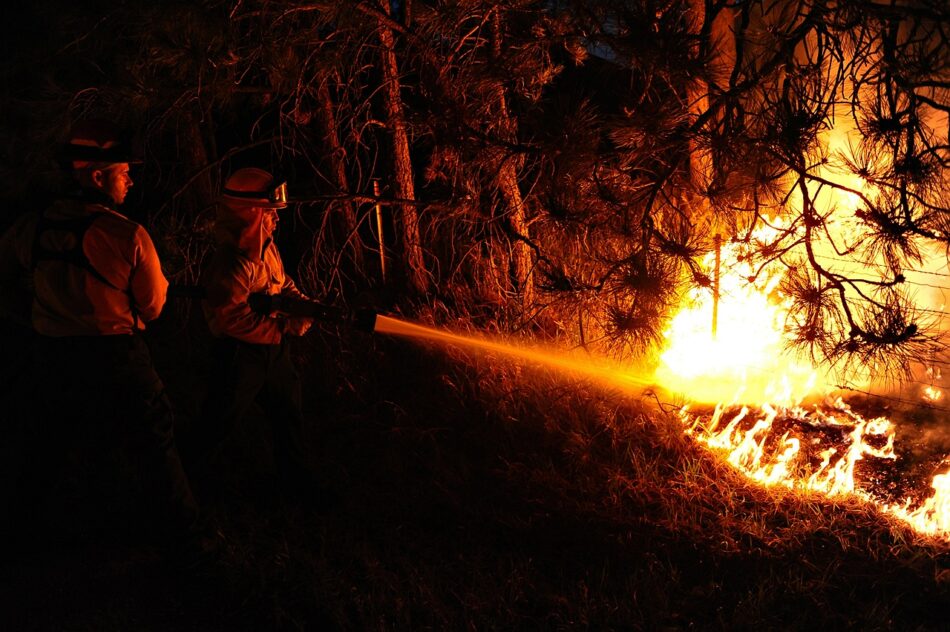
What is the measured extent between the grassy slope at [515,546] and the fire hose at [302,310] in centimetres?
118

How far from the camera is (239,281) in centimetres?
392

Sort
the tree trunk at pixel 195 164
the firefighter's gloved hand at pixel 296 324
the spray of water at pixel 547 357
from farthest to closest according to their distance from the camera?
1. the tree trunk at pixel 195 164
2. the spray of water at pixel 547 357
3. the firefighter's gloved hand at pixel 296 324

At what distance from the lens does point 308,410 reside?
5602 millimetres

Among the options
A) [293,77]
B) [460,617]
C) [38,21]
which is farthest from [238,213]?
[38,21]

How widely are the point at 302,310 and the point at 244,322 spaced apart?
1.05 ft

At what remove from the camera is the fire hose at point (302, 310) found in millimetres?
3953

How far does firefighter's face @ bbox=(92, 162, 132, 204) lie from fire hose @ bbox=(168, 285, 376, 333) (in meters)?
0.66

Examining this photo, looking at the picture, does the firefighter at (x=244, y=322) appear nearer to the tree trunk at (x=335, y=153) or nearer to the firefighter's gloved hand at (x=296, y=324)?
the firefighter's gloved hand at (x=296, y=324)

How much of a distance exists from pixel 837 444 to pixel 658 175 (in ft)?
7.54

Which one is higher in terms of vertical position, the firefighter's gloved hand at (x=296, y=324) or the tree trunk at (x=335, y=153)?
the tree trunk at (x=335, y=153)

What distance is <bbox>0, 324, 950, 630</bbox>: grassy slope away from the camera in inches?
133

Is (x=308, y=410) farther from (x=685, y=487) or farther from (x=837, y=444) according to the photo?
(x=837, y=444)

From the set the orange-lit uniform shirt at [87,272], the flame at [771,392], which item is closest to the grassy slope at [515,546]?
the flame at [771,392]

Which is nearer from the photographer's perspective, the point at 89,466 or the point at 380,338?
the point at 89,466
